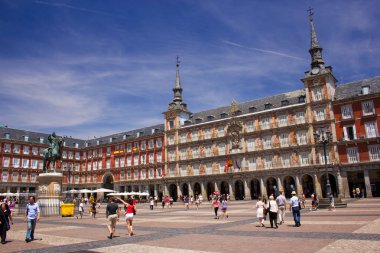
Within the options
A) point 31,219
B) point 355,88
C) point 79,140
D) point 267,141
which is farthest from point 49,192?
point 79,140

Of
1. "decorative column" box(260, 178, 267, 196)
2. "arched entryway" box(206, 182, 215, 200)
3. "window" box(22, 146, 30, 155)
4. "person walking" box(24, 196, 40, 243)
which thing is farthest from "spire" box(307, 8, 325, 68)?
"window" box(22, 146, 30, 155)

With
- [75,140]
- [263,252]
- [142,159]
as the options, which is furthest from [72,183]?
[263,252]

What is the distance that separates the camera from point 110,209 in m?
12.6

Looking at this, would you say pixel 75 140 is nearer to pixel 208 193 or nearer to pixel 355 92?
pixel 208 193

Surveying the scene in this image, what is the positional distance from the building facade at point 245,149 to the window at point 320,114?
13 centimetres

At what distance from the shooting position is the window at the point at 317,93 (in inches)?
1844

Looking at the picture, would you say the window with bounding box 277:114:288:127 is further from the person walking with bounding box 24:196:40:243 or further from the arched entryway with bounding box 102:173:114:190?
the person walking with bounding box 24:196:40:243

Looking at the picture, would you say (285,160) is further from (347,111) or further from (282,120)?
(347,111)

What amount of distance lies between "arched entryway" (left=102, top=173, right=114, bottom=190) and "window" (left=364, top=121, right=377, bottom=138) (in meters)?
51.5

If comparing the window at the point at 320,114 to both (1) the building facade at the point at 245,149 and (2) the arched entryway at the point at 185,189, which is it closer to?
(1) the building facade at the point at 245,149

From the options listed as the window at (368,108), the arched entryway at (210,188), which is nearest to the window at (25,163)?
the arched entryway at (210,188)

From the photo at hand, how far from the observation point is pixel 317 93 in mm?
47219

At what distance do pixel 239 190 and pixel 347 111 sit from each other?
2117 centimetres

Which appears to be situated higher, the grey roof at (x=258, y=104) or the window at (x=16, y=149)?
the grey roof at (x=258, y=104)
